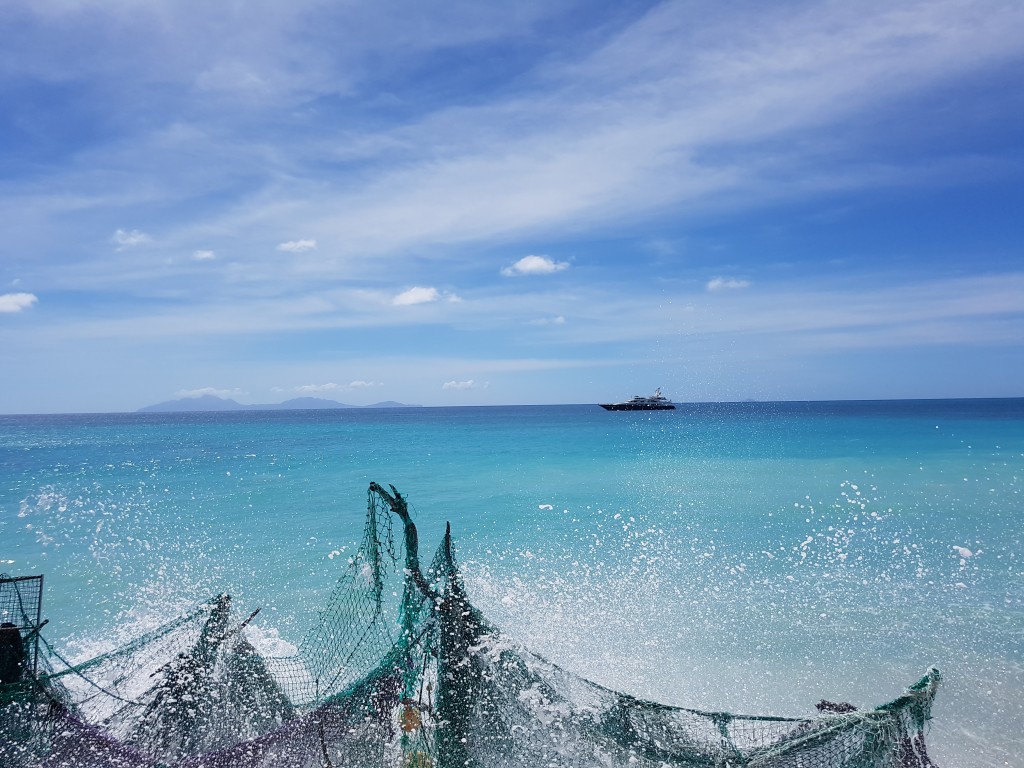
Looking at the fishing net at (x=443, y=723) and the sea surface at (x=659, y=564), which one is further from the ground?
the fishing net at (x=443, y=723)

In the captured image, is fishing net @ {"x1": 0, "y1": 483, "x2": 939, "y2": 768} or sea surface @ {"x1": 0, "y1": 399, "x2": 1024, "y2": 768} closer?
fishing net @ {"x1": 0, "y1": 483, "x2": 939, "y2": 768}

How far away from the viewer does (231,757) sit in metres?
6.94

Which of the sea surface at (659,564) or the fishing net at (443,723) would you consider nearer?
the fishing net at (443,723)

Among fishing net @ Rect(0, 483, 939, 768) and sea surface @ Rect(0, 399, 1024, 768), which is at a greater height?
fishing net @ Rect(0, 483, 939, 768)

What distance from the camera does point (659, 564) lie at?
18.9 metres

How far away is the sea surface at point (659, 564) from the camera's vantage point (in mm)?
11812

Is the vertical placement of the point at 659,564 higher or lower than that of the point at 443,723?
lower

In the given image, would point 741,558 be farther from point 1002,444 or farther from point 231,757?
point 1002,444

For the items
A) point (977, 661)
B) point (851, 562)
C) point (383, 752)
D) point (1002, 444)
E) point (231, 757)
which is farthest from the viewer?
point (1002, 444)

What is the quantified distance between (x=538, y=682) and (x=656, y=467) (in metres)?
37.1

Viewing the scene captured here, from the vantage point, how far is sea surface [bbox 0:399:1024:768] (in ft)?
38.8

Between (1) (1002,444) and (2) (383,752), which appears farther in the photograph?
(1) (1002,444)

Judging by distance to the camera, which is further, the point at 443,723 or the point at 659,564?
the point at 659,564

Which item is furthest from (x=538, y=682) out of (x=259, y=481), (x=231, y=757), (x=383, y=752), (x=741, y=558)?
(x=259, y=481)
